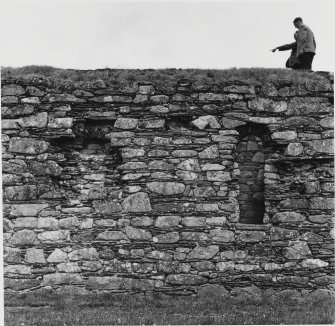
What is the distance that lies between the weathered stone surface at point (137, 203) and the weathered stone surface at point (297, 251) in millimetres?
2411

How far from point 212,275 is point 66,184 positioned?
290cm

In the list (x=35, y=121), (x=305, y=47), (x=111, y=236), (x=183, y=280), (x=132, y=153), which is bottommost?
(x=183, y=280)

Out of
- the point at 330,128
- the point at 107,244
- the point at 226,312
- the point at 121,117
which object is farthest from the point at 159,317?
the point at 330,128

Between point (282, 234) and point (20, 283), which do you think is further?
point (282, 234)

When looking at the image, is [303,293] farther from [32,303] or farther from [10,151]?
[10,151]

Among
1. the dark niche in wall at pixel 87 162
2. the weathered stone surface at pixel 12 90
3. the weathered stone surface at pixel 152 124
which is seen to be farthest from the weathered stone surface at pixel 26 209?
the weathered stone surface at pixel 152 124

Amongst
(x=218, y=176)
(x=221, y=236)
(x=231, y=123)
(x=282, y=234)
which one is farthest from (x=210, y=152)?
(x=282, y=234)

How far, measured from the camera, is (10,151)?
7.46 metres

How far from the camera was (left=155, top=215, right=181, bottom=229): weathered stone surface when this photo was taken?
290 inches

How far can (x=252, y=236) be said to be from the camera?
737 cm

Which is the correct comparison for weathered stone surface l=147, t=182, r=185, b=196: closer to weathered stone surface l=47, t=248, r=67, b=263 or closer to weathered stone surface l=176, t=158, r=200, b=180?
weathered stone surface l=176, t=158, r=200, b=180

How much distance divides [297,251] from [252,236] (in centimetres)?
79

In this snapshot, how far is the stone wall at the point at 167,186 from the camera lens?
731 cm

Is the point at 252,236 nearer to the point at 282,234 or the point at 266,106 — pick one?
the point at 282,234
